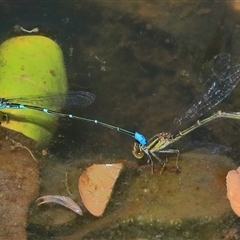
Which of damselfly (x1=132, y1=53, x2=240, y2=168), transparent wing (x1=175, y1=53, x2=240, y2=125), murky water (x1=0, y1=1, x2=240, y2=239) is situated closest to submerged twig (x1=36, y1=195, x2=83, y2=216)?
murky water (x1=0, y1=1, x2=240, y2=239)

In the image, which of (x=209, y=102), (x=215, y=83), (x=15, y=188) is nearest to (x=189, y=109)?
(x=209, y=102)

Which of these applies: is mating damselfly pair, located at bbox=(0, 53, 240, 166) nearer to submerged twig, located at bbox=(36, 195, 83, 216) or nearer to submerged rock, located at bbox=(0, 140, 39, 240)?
submerged rock, located at bbox=(0, 140, 39, 240)

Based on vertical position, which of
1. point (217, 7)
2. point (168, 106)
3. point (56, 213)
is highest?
point (217, 7)

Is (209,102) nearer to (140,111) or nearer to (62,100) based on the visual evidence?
(140,111)

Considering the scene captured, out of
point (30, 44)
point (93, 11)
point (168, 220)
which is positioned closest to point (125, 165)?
point (168, 220)

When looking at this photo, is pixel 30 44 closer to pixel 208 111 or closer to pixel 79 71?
pixel 79 71

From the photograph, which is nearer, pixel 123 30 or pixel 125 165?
pixel 125 165

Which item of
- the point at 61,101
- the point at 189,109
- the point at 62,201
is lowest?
the point at 62,201
